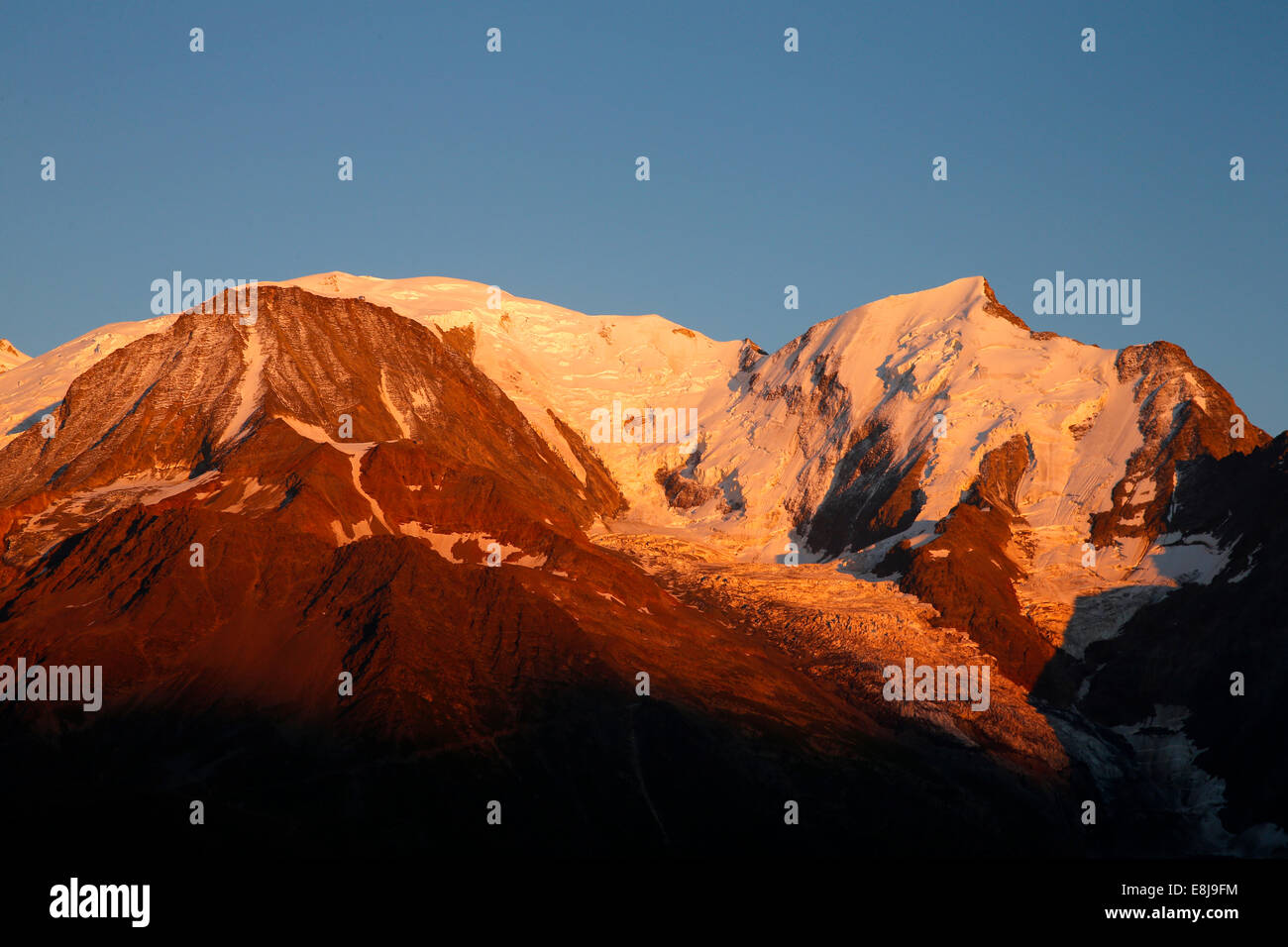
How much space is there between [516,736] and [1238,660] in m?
81.2

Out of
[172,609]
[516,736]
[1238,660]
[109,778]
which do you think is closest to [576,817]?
[516,736]

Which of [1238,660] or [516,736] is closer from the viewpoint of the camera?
[516,736]

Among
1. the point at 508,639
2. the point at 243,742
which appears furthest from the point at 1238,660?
the point at 243,742
